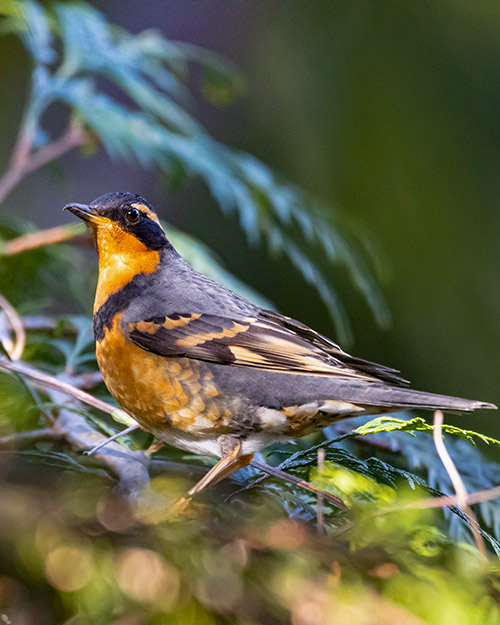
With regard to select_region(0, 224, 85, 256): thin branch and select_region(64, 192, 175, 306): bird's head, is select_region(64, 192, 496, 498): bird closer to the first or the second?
select_region(64, 192, 175, 306): bird's head

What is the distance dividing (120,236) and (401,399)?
25.5 inches

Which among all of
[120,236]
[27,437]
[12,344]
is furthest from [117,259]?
[27,437]

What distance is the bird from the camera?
1.05 m

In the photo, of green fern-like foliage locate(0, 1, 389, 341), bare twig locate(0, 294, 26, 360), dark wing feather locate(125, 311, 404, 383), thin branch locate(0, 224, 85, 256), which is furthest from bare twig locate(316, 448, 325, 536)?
green fern-like foliage locate(0, 1, 389, 341)

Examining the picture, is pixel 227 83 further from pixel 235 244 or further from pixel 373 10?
pixel 373 10

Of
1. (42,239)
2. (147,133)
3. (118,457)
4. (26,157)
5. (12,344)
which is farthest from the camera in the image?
(147,133)

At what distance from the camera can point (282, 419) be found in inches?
42.9

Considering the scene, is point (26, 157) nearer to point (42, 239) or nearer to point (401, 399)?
point (42, 239)

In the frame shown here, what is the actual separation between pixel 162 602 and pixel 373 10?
10.9 ft

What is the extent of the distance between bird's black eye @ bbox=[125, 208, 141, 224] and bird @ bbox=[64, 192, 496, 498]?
0.29ft

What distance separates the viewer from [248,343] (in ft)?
3.75

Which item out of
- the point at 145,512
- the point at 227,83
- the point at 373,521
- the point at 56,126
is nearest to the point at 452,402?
the point at 373,521

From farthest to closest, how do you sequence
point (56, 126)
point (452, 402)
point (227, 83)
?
1. point (56, 126)
2. point (227, 83)
3. point (452, 402)

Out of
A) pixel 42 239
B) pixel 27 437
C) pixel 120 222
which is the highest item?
pixel 120 222
